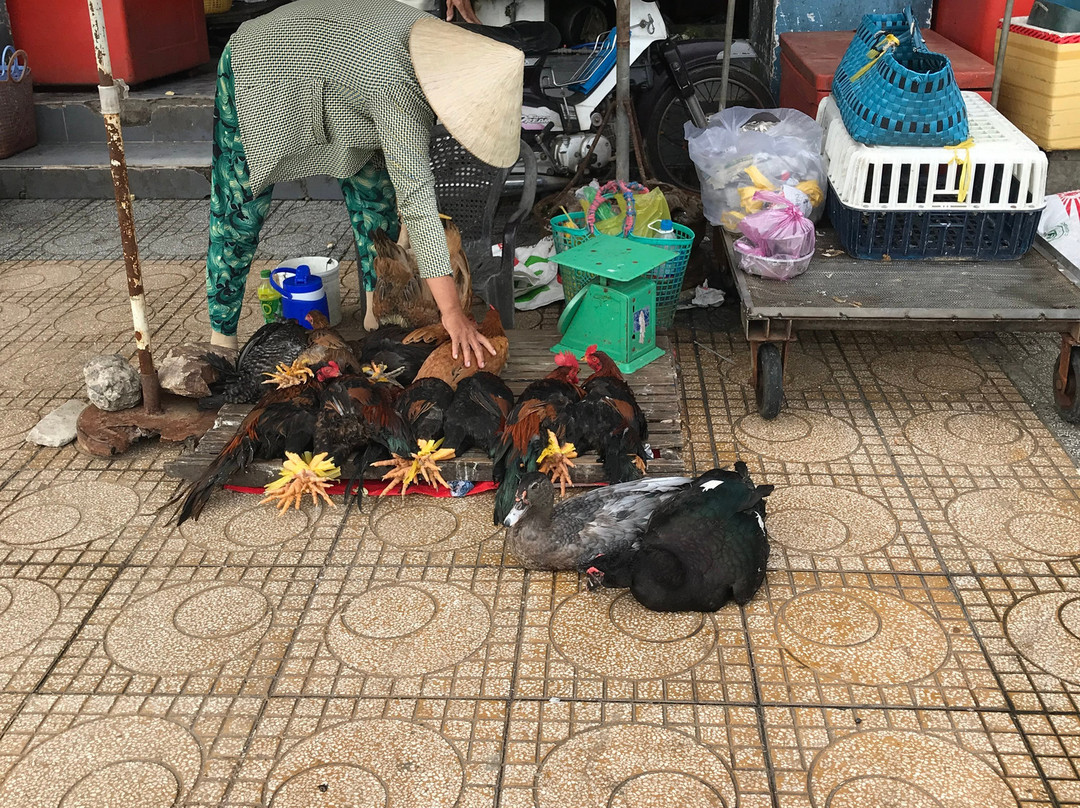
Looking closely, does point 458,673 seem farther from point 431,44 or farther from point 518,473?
point 431,44

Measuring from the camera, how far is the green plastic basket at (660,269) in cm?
486

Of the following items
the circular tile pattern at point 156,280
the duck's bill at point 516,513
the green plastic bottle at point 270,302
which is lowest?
the circular tile pattern at point 156,280

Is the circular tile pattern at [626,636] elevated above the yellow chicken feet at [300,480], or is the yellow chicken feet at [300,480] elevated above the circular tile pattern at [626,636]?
the yellow chicken feet at [300,480]

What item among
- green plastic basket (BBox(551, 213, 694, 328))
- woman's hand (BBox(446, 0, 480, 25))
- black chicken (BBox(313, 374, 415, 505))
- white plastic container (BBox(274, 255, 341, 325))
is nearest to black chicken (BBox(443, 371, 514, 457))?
black chicken (BBox(313, 374, 415, 505))

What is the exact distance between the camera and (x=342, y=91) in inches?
148

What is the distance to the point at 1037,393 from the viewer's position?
4562 mm

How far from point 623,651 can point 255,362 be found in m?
2.16

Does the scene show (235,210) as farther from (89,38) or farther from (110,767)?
(89,38)

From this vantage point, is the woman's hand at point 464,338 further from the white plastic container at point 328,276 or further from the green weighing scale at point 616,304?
the white plastic container at point 328,276

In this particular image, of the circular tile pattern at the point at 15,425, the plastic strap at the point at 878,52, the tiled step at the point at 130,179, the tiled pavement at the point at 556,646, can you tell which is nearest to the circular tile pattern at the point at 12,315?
the circular tile pattern at the point at 15,425

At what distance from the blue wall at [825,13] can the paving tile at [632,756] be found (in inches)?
206

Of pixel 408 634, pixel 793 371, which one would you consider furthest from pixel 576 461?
pixel 793 371

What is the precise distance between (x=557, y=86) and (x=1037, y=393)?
3620 millimetres

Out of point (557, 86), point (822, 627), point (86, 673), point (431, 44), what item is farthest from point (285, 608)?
point (557, 86)
